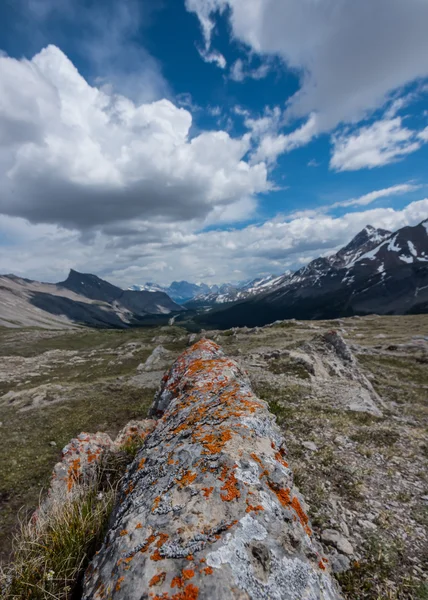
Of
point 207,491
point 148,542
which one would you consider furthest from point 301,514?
point 148,542

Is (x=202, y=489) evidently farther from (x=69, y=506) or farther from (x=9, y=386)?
(x=9, y=386)

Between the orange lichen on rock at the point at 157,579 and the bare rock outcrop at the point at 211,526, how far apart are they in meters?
0.01

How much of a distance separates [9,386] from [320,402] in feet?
221

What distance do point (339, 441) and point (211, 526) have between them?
9375mm

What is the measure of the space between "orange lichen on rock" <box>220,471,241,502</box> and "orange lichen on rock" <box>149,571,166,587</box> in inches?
59.1

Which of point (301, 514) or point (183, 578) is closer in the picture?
point (183, 578)

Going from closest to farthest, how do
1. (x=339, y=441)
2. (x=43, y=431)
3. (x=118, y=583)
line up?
(x=118, y=583), (x=339, y=441), (x=43, y=431)

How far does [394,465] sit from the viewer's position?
34.0ft

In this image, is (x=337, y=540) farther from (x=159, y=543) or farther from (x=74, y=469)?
(x=74, y=469)

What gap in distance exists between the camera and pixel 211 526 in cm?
459

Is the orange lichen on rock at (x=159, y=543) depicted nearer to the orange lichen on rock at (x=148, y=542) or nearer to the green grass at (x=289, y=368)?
the orange lichen on rock at (x=148, y=542)

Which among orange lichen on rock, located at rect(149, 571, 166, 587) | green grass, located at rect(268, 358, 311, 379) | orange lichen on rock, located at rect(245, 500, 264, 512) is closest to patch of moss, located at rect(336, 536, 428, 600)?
orange lichen on rock, located at rect(245, 500, 264, 512)

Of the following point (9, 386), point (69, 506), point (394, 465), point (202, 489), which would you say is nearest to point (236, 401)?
point (202, 489)

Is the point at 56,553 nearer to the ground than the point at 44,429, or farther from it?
farther from it
